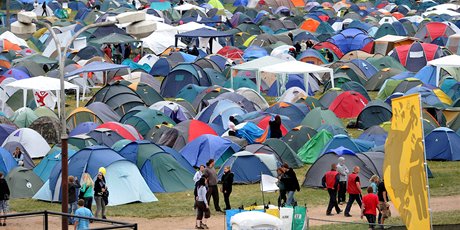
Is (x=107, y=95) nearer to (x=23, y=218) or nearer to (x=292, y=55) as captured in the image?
(x=292, y=55)

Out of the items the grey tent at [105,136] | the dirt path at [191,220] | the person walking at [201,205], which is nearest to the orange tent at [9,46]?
the grey tent at [105,136]

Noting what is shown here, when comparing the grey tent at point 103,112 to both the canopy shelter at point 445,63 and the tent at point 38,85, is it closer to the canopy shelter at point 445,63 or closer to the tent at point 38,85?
the tent at point 38,85

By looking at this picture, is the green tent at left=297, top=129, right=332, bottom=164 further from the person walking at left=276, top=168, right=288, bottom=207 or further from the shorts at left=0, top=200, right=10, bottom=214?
the shorts at left=0, top=200, right=10, bottom=214

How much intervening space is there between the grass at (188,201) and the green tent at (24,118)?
7127mm

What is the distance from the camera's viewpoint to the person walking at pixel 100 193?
2372 cm

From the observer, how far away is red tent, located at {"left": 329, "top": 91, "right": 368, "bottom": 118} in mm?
36375

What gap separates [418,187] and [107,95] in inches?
843

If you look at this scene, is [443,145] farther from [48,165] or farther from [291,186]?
[48,165]

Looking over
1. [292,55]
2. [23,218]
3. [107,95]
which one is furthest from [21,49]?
[23,218]

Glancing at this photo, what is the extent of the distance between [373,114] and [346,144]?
528 centimetres

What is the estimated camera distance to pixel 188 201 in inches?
1030

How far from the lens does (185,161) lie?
2800 cm

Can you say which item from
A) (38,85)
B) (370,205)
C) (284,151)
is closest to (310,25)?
(38,85)

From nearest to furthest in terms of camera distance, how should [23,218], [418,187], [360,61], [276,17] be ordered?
[418,187] < [23,218] < [360,61] < [276,17]
